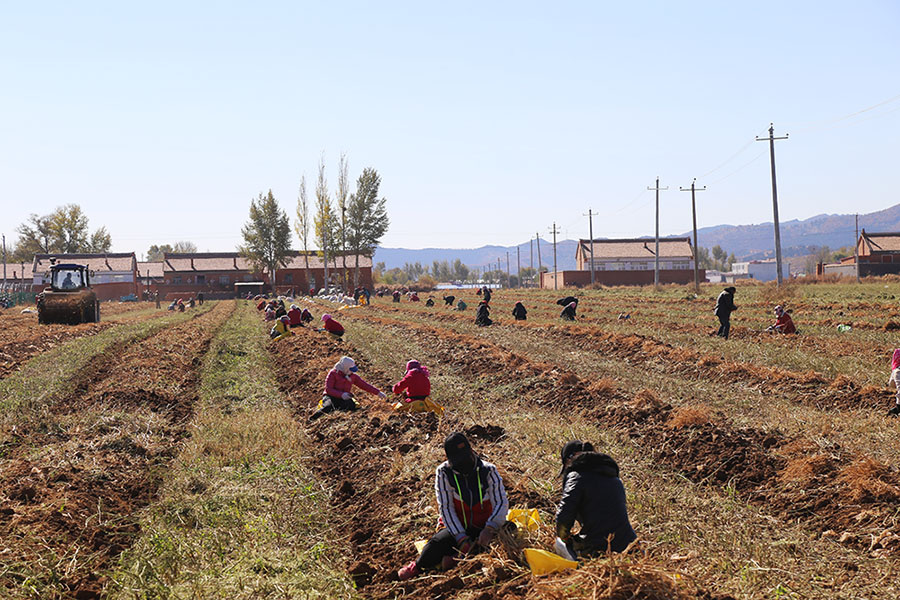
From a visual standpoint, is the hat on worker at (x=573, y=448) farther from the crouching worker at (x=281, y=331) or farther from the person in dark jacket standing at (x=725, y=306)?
the crouching worker at (x=281, y=331)

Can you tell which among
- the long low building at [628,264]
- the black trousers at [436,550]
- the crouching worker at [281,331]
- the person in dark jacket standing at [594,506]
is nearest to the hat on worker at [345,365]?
the black trousers at [436,550]

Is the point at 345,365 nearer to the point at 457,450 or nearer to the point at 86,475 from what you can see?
the point at 86,475

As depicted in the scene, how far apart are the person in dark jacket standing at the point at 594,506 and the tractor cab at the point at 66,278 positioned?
116ft

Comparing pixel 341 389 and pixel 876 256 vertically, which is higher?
pixel 876 256

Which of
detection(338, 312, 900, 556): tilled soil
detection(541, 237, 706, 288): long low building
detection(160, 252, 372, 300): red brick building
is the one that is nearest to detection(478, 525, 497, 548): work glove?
detection(338, 312, 900, 556): tilled soil

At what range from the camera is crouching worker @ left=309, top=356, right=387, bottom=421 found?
41.4ft

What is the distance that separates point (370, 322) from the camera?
3572cm

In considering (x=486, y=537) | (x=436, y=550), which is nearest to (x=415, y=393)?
(x=436, y=550)

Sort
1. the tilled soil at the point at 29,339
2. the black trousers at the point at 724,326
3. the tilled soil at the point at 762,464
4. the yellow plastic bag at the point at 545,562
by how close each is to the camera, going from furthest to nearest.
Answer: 1. the black trousers at the point at 724,326
2. the tilled soil at the point at 29,339
3. the tilled soil at the point at 762,464
4. the yellow plastic bag at the point at 545,562

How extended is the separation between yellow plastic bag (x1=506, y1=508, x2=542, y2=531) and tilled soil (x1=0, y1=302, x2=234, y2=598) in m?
3.31

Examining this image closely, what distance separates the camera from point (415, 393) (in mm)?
12148

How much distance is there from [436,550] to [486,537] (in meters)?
0.42

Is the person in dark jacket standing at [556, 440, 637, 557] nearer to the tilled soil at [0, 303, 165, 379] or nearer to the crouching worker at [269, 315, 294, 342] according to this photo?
the tilled soil at [0, 303, 165, 379]

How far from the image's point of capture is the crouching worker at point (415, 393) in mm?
11977
